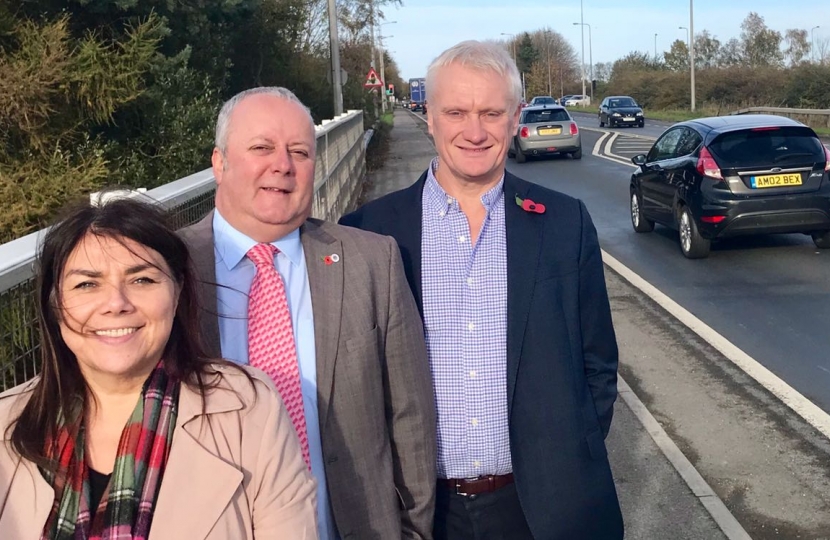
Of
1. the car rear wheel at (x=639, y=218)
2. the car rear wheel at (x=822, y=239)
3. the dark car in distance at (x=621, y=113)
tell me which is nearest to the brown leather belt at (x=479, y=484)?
the car rear wheel at (x=822, y=239)

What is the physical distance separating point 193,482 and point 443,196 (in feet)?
4.13

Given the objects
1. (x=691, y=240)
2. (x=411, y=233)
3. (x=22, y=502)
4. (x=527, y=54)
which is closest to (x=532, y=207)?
(x=411, y=233)

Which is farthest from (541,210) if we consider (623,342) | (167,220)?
(623,342)

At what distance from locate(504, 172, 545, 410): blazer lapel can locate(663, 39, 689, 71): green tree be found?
78095 millimetres

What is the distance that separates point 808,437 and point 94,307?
4448 millimetres

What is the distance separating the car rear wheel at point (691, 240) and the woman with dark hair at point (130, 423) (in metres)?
8.98

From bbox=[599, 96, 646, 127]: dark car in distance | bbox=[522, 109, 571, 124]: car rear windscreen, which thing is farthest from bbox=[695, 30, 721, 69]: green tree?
bbox=[522, 109, 571, 124]: car rear windscreen

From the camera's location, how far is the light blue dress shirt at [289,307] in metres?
2.20

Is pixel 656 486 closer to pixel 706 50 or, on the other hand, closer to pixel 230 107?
pixel 230 107

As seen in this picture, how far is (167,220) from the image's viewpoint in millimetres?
1971

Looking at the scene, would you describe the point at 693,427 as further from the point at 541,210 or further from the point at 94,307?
the point at 94,307

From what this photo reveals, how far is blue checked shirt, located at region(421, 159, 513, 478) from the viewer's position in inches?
99.0

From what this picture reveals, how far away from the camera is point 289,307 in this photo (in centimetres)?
226

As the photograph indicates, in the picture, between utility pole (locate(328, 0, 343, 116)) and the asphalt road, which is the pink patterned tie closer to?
the asphalt road
